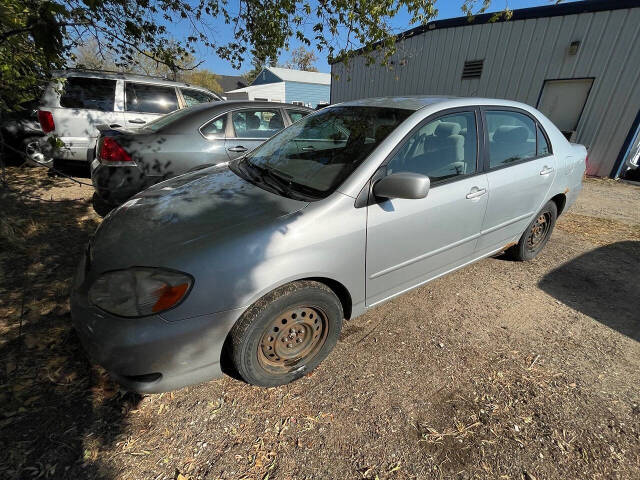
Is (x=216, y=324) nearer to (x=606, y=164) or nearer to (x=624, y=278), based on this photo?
(x=624, y=278)

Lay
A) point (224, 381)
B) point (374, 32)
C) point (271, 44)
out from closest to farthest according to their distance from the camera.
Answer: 1. point (224, 381)
2. point (374, 32)
3. point (271, 44)

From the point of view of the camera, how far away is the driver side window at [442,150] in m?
2.18

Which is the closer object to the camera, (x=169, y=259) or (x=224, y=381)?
(x=169, y=259)

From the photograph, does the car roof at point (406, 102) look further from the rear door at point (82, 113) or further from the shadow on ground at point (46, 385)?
the rear door at point (82, 113)

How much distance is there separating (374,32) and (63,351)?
465 centimetres

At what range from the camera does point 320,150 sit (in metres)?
2.43

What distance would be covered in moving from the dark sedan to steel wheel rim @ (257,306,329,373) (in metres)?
2.39

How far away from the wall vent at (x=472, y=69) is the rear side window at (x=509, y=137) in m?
8.32

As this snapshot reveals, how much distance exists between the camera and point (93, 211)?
4.35 metres

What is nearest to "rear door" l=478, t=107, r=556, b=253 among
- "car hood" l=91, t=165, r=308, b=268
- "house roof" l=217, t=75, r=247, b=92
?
"car hood" l=91, t=165, r=308, b=268

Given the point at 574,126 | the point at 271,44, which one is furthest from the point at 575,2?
→ the point at 271,44

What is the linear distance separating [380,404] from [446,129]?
2.05m

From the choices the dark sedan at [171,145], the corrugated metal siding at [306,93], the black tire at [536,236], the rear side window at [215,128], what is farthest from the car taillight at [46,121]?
the corrugated metal siding at [306,93]

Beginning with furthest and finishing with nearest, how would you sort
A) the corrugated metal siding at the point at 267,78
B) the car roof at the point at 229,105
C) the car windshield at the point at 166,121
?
the corrugated metal siding at the point at 267,78 → the car roof at the point at 229,105 → the car windshield at the point at 166,121
